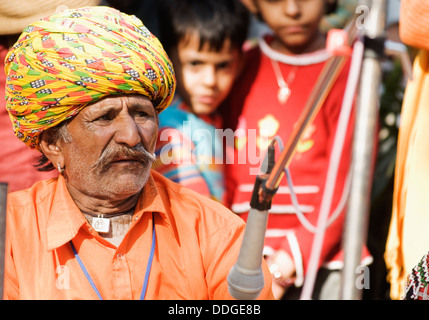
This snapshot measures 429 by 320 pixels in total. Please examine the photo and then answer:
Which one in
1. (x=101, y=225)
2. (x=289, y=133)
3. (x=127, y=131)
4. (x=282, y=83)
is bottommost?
(x=289, y=133)

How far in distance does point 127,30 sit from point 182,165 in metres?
1.17

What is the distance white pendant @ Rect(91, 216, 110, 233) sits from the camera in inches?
91.8

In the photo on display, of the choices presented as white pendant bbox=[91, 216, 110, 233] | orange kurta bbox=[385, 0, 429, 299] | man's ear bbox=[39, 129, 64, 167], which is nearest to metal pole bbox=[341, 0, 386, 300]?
orange kurta bbox=[385, 0, 429, 299]

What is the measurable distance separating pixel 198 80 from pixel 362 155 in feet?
4.63

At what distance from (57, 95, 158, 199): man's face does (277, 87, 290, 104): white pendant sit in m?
1.36

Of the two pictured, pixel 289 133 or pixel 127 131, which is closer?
pixel 127 131

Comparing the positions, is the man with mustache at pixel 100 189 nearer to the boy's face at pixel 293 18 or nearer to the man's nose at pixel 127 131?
the man's nose at pixel 127 131

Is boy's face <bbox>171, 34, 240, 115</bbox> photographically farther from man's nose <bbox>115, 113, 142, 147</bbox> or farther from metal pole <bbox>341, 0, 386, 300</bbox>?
metal pole <bbox>341, 0, 386, 300</bbox>

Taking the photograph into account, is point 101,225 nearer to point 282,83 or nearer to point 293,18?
point 282,83

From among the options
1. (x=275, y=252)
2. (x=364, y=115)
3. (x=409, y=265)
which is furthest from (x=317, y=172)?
(x=364, y=115)

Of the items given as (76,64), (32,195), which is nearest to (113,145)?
(76,64)

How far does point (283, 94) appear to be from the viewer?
3.57 meters
